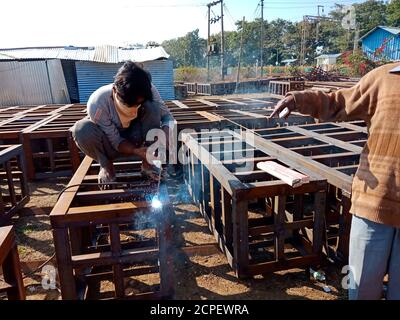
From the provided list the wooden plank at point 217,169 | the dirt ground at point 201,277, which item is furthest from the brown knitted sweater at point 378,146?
the dirt ground at point 201,277

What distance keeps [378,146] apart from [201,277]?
1.81 m

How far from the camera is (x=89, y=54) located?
16297 millimetres

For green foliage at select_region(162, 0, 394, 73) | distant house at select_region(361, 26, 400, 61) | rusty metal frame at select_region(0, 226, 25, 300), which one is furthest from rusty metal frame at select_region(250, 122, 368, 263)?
green foliage at select_region(162, 0, 394, 73)

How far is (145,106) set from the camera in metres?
2.95

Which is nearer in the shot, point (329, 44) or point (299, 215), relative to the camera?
point (299, 215)

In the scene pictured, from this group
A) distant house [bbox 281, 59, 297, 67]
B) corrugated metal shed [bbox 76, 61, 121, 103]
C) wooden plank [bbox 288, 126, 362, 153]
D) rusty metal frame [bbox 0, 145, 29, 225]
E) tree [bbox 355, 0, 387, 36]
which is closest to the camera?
wooden plank [bbox 288, 126, 362, 153]

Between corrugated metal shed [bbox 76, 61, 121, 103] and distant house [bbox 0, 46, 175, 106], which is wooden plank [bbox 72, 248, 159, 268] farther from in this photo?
corrugated metal shed [bbox 76, 61, 121, 103]

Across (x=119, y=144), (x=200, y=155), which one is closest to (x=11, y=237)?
(x=119, y=144)

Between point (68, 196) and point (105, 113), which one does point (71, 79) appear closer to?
point (105, 113)

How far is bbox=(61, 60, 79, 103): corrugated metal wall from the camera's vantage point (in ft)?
53.9

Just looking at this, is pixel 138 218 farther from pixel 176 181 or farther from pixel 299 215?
pixel 176 181

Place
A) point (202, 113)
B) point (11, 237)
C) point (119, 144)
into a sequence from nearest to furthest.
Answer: point (11, 237)
point (119, 144)
point (202, 113)

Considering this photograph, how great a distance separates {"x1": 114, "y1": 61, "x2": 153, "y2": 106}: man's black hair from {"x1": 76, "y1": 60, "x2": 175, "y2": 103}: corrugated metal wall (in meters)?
14.0
